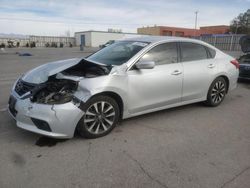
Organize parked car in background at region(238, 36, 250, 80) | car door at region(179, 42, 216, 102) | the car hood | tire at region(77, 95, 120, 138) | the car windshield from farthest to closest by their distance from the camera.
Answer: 1. the car hood
2. parked car in background at region(238, 36, 250, 80)
3. car door at region(179, 42, 216, 102)
4. the car windshield
5. tire at region(77, 95, 120, 138)

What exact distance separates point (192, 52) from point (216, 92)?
1155mm

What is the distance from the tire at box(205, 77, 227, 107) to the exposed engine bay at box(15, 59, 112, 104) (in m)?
2.59

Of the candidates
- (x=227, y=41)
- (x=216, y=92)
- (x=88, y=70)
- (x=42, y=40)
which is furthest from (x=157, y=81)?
(x=42, y=40)

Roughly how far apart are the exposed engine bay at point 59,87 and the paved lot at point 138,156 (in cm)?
67

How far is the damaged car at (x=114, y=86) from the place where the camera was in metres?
3.37

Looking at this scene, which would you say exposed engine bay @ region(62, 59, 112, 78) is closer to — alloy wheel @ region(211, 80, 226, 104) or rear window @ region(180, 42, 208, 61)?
rear window @ region(180, 42, 208, 61)

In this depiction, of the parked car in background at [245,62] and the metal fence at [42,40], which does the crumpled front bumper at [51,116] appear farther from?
the metal fence at [42,40]

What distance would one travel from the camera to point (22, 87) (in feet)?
12.5

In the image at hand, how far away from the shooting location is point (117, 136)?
3.87m

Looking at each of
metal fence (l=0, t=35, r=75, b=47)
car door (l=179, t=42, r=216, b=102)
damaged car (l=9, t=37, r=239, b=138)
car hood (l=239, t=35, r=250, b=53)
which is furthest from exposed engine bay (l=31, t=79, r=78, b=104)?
metal fence (l=0, t=35, r=75, b=47)

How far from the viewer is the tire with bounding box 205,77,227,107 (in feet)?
17.3

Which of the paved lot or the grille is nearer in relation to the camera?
the paved lot

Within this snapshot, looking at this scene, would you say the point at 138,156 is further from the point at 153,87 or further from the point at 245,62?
the point at 245,62

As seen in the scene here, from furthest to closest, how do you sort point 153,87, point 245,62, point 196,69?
point 245,62, point 196,69, point 153,87
